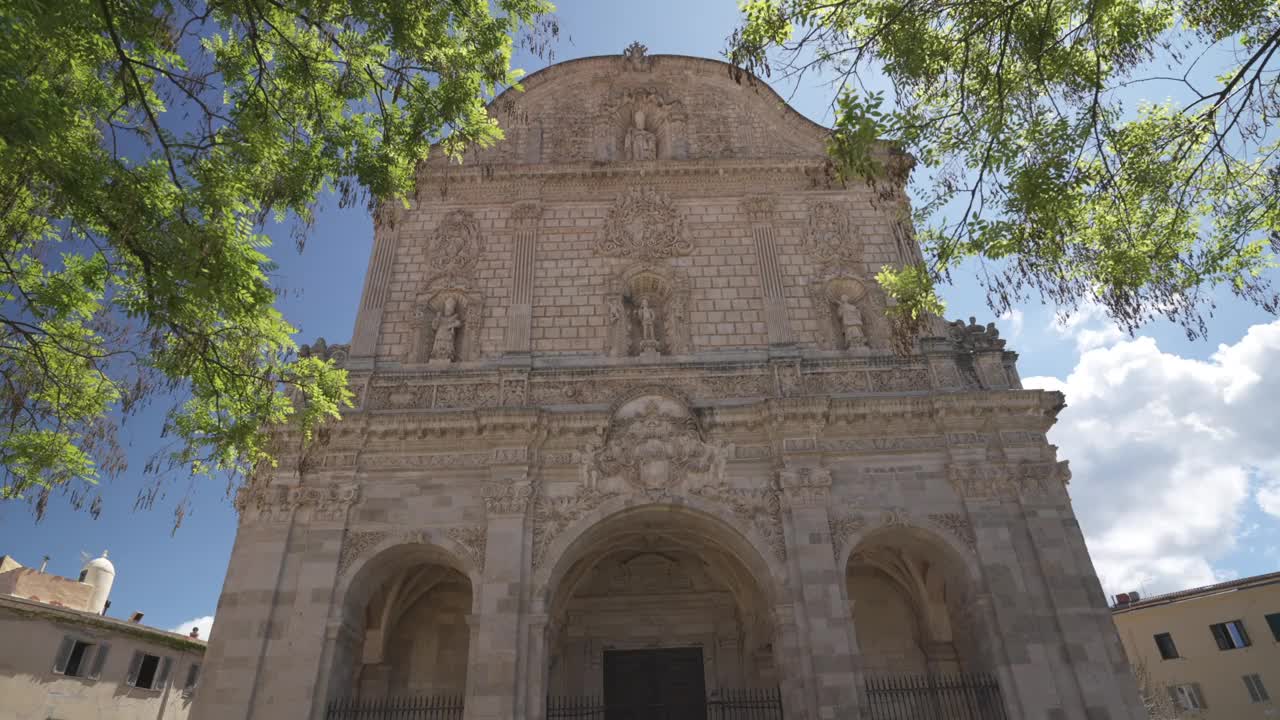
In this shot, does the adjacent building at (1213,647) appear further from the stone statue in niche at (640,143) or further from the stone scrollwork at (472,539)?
the stone scrollwork at (472,539)

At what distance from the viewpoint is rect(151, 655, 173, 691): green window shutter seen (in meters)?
21.9

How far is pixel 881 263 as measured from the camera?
16.3 meters

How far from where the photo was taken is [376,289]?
15930mm

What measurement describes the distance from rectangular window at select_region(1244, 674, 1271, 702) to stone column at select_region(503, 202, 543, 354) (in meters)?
24.3

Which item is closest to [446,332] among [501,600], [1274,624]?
[501,600]

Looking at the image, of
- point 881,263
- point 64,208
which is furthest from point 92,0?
point 881,263

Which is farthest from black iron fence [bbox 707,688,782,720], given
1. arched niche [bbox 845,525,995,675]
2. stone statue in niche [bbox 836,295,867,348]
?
stone statue in niche [bbox 836,295,867,348]

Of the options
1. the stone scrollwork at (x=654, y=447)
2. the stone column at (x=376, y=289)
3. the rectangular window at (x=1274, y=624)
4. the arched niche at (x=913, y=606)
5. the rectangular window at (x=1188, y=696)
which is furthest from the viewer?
the rectangular window at (x=1188, y=696)

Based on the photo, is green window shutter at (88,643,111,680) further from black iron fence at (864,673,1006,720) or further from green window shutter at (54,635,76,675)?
black iron fence at (864,673,1006,720)

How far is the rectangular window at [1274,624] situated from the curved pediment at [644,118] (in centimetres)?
1972

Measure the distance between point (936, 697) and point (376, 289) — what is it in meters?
13.3

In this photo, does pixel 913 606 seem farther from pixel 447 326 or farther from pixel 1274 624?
pixel 1274 624

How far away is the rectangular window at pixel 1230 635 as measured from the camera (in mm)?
23141

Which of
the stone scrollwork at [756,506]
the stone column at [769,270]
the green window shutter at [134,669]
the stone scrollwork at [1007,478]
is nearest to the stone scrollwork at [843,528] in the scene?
the stone scrollwork at [756,506]
